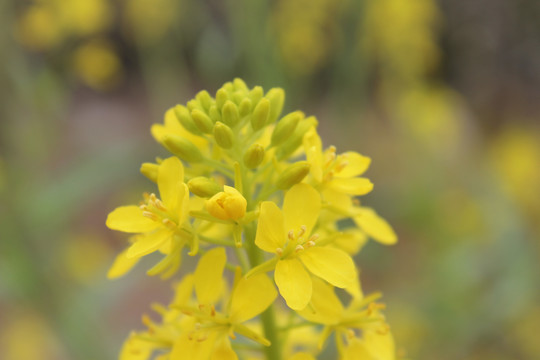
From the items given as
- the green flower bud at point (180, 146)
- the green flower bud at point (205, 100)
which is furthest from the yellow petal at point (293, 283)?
the green flower bud at point (205, 100)

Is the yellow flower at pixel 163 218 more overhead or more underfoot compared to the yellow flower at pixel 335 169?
more underfoot

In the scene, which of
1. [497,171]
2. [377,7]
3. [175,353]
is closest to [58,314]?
[175,353]

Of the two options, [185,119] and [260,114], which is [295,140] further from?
[185,119]

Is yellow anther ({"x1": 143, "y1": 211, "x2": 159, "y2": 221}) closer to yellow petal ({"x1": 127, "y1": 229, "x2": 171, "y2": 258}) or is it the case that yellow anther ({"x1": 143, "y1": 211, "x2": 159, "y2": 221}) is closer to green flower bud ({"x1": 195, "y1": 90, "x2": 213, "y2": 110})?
yellow petal ({"x1": 127, "y1": 229, "x2": 171, "y2": 258})

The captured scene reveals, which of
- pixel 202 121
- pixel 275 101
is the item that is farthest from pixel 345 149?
pixel 202 121

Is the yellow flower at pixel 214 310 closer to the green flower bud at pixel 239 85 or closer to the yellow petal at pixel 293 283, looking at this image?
the yellow petal at pixel 293 283

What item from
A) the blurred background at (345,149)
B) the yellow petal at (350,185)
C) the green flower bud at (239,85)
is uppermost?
the green flower bud at (239,85)

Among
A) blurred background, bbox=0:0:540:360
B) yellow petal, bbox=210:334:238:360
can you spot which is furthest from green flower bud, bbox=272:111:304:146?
blurred background, bbox=0:0:540:360
